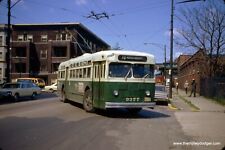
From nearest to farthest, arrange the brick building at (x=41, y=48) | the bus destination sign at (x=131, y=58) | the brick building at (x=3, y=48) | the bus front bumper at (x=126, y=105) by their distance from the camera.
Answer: the bus front bumper at (x=126, y=105)
the bus destination sign at (x=131, y=58)
the brick building at (x=41, y=48)
the brick building at (x=3, y=48)

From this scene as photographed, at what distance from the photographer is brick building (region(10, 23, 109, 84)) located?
78125 millimetres

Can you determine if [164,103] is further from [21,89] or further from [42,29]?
[42,29]

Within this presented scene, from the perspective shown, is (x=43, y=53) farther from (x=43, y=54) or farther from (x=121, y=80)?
(x=121, y=80)

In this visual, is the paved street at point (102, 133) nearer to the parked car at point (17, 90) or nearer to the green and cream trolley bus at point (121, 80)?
the green and cream trolley bus at point (121, 80)

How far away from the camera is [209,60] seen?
41750 mm

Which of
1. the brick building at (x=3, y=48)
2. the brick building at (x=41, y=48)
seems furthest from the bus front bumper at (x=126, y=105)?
the brick building at (x=3, y=48)

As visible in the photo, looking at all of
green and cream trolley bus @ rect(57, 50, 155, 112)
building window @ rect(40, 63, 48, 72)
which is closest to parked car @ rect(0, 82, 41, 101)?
green and cream trolley bus @ rect(57, 50, 155, 112)

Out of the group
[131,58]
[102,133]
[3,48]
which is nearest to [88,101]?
[131,58]

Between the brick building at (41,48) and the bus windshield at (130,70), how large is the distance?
59265 mm

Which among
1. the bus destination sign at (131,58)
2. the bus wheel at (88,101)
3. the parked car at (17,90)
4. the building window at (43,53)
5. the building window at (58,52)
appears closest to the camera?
the bus destination sign at (131,58)

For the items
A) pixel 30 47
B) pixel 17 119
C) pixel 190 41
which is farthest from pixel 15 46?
pixel 17 119

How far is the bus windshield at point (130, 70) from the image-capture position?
58.2 feet

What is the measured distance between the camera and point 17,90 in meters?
29.8

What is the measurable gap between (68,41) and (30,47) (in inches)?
313
